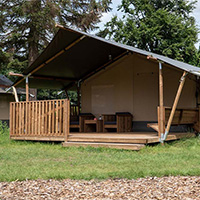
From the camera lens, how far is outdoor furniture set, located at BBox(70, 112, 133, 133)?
10190 mm

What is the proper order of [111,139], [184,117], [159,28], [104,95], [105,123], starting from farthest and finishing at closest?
[159,28], [104,95], [105,123], [184,117], [111,139]

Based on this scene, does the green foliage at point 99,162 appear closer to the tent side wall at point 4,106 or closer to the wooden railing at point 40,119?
the wooden railing at point 40,119

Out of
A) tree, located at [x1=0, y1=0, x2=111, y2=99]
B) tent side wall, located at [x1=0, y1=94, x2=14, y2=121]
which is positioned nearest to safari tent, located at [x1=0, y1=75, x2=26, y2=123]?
tent side wall, located at [x1=0, y1=94, x2=14, y2=121]

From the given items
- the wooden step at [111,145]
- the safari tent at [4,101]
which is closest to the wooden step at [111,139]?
the wooden step at [111,145]

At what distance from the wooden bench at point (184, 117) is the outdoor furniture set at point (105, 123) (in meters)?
2.02

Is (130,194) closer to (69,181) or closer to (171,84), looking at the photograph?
(69,181)

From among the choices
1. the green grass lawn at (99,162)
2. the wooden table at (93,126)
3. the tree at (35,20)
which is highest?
the tree at (35,20)

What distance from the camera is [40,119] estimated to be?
28.9ft

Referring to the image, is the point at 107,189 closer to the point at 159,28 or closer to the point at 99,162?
the point at 99,162

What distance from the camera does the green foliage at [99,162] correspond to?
4629 mm

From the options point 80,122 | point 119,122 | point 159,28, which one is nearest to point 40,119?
point 80,122

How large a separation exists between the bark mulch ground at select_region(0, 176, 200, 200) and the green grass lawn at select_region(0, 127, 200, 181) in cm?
24

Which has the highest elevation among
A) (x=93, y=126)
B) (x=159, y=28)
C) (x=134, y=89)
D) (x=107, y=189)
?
(x=159, y=28)

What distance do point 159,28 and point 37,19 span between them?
9.84 metres
